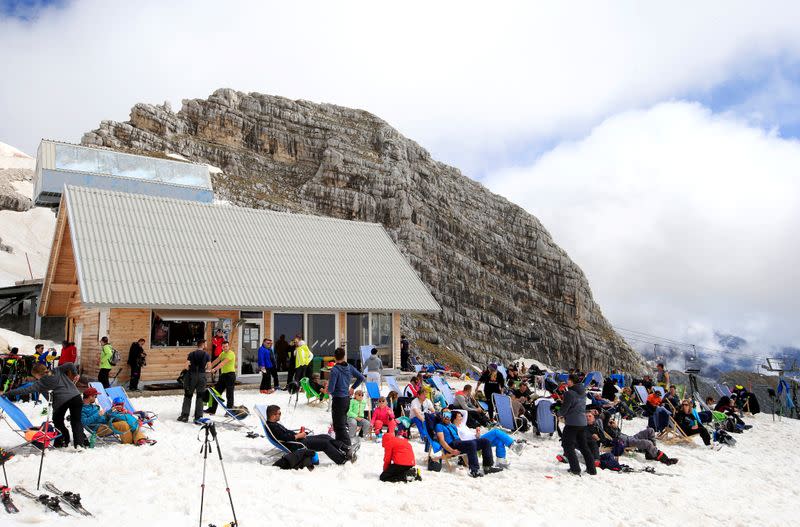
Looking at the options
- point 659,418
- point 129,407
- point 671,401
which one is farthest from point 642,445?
point 129,407

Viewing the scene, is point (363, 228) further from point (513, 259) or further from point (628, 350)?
point (628, 350)

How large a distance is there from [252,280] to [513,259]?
238 ft

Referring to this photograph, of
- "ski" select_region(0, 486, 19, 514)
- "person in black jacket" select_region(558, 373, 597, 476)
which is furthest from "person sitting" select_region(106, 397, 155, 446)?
"person in black jacket" select_region(558, 373, 597, 476)

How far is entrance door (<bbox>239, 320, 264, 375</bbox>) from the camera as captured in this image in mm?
19344

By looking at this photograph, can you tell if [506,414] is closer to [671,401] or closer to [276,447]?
[671,401]

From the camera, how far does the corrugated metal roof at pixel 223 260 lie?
709 inches

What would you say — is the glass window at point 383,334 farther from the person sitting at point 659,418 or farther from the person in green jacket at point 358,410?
the person sitting at point 659,418

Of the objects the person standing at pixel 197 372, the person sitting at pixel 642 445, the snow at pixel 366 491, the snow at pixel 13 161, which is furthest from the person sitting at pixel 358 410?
the snow at pixel 13 161

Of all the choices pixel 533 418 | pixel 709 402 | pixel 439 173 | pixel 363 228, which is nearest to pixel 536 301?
pixel 439 173

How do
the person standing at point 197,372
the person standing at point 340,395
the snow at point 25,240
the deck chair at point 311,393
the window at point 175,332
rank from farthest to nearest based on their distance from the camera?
the snow at point 25,240, the window at point 175,332, the deck chair at point 311,393, the person standing at point 197,372, the person standing at point 340,395

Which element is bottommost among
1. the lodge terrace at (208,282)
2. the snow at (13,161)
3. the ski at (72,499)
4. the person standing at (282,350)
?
the ski at (72,499)

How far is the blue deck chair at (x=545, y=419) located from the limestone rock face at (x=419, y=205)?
59.3 meters

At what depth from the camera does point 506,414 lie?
539 inches

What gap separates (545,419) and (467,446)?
4350 millimetres
